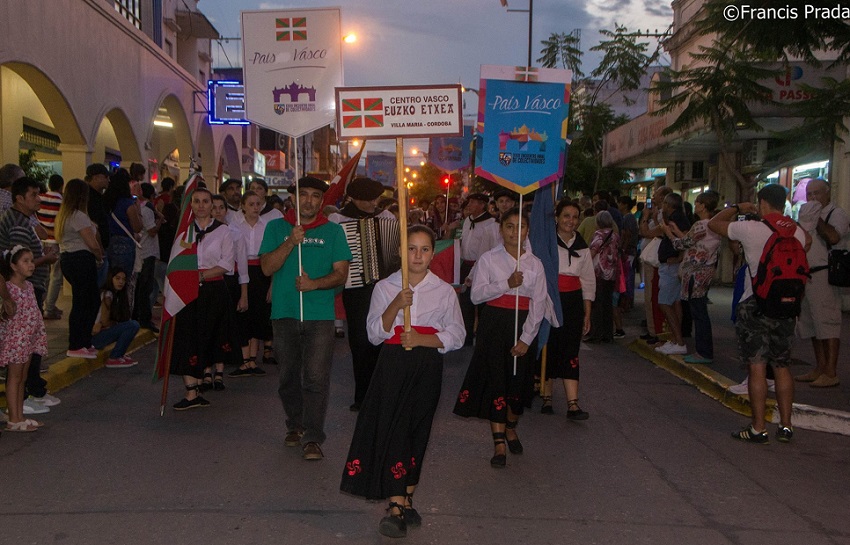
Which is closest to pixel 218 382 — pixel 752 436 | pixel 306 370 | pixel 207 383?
pixel 207 383

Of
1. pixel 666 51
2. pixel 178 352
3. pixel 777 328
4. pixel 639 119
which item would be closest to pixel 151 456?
pixel 178 352

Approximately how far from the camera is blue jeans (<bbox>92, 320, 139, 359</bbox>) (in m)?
9.30

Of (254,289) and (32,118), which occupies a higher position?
(32,118)

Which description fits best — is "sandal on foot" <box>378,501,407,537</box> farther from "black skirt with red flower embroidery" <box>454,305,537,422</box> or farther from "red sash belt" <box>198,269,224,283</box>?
"red sash belt" <box>198,269,224,283</box>

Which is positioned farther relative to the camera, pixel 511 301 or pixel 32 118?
pixel 32 118

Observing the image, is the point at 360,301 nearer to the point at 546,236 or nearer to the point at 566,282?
the point at 546,236

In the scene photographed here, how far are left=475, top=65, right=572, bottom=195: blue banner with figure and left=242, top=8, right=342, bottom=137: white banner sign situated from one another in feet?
4.09

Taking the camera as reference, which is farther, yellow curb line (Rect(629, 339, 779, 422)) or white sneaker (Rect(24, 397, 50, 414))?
yellow curb line (Rect(629, 339, 779, 422))

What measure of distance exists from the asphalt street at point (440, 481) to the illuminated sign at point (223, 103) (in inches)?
716

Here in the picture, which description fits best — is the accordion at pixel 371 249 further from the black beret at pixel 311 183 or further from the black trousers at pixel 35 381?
the black trousers at pixel 35 381

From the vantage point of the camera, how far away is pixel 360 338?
7363 mm

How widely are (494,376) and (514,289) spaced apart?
0.62 meters

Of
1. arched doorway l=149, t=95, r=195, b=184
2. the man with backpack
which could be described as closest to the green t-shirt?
the man with backpack

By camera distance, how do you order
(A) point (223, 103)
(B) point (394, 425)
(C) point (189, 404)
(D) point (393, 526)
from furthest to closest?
(A) point (223, 103)
(C) point (189, 404)
(B) point (394, 425)
(D) point (393, 526)
